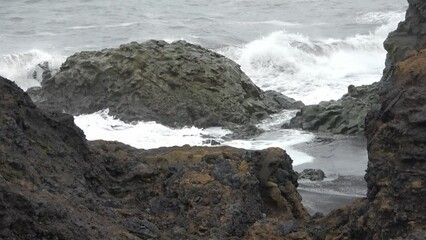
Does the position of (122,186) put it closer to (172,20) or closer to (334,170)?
(334,170)

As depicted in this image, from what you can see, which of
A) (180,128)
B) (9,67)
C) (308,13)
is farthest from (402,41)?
(308,13)

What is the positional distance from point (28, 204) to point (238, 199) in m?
2.54

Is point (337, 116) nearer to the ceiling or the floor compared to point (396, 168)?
nearer to the floor

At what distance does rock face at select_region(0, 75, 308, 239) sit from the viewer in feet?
15.5

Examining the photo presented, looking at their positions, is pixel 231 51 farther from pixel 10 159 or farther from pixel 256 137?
pixel 10 159

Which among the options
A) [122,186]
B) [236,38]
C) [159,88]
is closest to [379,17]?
[236,38]

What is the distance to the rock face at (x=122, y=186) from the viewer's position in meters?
4.74

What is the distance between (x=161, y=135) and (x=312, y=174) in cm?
535

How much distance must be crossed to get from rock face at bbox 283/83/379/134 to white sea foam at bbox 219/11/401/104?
3.44 meters

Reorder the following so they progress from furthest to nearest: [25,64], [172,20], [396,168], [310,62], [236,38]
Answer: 1. [172,20]
2. [236,38]
3. [310,62]
4. [25,64]
5. [396,168]

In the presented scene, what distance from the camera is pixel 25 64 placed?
88.2 ft

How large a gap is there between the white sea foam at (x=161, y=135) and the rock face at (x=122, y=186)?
25.5 feet

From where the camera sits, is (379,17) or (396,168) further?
(379,17)

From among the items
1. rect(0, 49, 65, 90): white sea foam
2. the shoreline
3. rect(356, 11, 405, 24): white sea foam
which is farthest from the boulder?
rect(356, 11, 405, 24): white sea foam
